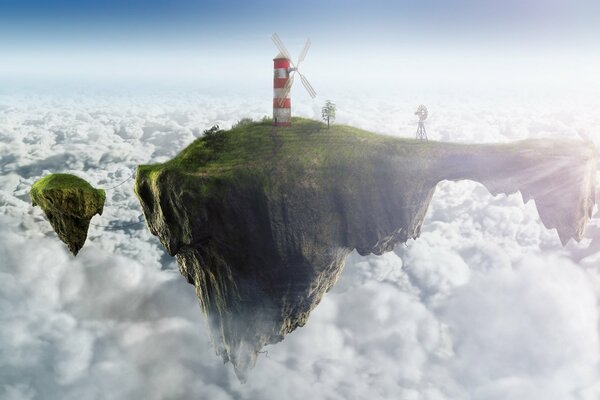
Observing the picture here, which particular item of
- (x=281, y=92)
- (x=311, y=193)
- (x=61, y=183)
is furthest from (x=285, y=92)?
(x=61, y=183)

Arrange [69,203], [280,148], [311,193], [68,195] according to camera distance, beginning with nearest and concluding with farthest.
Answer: [311,193]
[68,195]
[69,203]
[280,148]

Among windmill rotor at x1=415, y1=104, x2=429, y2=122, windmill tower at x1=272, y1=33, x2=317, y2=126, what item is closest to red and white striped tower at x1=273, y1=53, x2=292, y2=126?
windmill tower at x1=272, y1=33, x2=317, y2=126

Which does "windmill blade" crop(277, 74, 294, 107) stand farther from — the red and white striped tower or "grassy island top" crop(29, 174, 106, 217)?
"grassy island top" crop(29, 174, 106, 217)

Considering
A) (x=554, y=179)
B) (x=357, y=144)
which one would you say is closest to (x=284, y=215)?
(x=357, y=144)

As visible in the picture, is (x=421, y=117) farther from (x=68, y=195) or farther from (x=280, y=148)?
(x=68, y=195)

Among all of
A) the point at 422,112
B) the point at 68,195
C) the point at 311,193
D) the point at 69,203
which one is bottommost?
the point at 69,203
